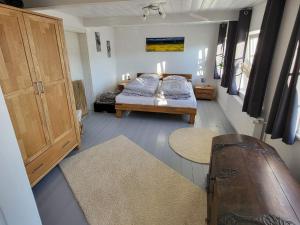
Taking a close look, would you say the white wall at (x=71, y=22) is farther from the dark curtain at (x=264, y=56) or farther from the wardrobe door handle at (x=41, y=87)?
the dark curtain at (x=264, y=56)

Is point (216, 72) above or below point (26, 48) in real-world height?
below

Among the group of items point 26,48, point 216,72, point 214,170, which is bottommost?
point 214,170

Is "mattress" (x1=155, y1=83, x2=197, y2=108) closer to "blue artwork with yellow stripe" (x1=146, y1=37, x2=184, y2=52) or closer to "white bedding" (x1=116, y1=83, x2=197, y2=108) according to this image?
"white bedding" (x1=116, y1=83, x2=197, y2=108)

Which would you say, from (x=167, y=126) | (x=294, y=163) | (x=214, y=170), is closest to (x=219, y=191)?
(x=214, y=170)

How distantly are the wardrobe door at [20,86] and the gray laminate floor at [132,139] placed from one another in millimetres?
456

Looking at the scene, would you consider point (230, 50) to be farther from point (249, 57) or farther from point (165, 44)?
point (165, 44)

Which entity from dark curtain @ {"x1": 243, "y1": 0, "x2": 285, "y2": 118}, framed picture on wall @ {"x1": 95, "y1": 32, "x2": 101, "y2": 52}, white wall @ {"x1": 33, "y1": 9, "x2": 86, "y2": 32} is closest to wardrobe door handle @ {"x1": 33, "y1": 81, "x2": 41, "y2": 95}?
white wall @ {"x1": 33, "y1": 9, "x2": 86, "y2": 32}

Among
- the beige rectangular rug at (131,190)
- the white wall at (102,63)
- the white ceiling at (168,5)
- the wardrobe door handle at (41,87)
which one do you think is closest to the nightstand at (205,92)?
the white ceiling at (168,5)

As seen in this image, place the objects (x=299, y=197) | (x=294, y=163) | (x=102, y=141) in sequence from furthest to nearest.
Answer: (x=102, y=141)
(x=294, y=163)
(x=299, y=197)

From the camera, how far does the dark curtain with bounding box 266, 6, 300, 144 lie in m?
1.57

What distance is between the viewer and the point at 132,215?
1.71 meters

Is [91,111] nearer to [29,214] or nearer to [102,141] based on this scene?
[102,141]

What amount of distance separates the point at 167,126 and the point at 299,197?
266 centimetres

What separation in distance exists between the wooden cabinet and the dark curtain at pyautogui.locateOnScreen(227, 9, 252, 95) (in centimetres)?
207
